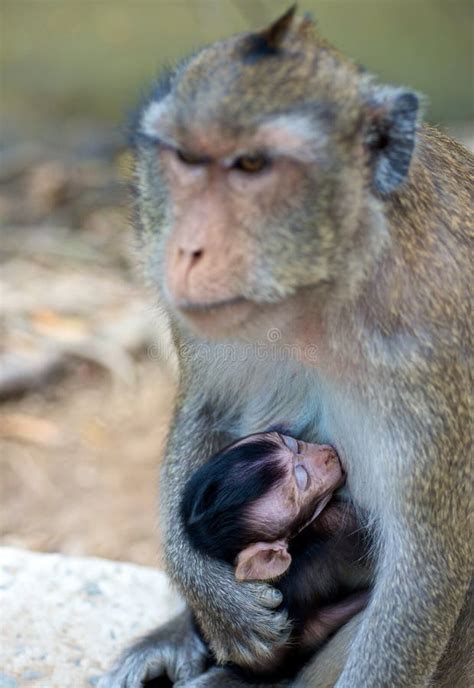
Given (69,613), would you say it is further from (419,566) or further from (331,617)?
(419,566)

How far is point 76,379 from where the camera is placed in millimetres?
9938

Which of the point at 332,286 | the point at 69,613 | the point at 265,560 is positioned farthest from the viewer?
the point at 69,613

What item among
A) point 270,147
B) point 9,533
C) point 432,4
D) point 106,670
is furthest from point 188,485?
point 432,4

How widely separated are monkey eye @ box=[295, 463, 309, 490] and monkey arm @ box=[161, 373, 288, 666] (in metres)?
0.39

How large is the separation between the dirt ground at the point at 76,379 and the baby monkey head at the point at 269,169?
326cm

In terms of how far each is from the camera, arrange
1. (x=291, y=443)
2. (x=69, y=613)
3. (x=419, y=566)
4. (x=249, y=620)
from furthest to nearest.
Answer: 1. (x=69, y=613)
2. (x=291, y=443)
3. (x=249, y=620)
4. (x=419, y=566)

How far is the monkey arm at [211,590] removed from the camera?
440 cm

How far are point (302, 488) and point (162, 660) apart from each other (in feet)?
3.80

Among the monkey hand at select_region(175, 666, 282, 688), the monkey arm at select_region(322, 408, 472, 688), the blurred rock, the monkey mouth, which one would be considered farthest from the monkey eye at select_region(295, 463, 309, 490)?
the blurred rock

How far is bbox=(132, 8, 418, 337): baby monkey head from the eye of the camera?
3.50 metres

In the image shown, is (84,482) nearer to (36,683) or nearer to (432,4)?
(36,683)

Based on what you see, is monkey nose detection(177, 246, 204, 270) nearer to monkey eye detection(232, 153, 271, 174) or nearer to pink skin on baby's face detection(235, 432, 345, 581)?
monkey eye detection(232, 153, 271, 174)

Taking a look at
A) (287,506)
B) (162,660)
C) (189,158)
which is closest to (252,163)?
(189,158)

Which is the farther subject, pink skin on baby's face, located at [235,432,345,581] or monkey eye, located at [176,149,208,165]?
pink skin on baby's face, located at [235,432,345,581]
